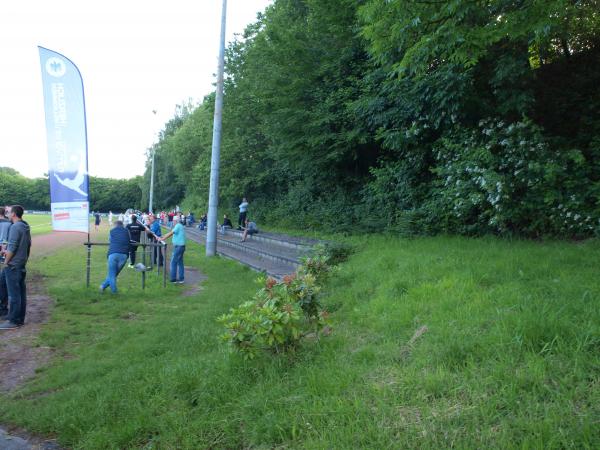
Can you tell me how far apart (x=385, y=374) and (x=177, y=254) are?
26.4 feet

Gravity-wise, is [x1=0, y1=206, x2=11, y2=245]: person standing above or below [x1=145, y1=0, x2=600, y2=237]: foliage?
below

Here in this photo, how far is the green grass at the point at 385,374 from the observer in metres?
2.51

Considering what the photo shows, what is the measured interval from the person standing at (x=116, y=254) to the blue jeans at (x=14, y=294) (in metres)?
2.11

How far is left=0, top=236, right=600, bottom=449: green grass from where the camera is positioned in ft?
8.24

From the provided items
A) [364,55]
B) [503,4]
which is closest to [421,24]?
[503,4]

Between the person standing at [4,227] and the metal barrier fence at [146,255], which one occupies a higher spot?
the person standing at [4,227]

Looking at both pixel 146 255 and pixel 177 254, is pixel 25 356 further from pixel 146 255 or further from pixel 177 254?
pixel 146 255

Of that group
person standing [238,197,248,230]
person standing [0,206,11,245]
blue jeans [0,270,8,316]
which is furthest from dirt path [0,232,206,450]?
person standing [238,197,248,230]

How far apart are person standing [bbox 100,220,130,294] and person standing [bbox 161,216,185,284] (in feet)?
4.32

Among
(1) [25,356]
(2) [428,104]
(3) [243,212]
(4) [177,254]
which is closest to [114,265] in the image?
(4) [177,254]

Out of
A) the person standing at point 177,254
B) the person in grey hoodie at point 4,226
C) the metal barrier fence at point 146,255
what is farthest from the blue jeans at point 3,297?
the person standing at point 177,254

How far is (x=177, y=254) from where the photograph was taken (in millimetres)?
10344

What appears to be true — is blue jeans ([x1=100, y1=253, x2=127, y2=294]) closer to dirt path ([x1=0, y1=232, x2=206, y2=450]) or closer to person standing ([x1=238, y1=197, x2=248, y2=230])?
dirt path ([x1=0, y1=232, x2=206, y2=450])

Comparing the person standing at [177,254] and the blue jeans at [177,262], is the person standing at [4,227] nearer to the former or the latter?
the person standing at [177,254]
